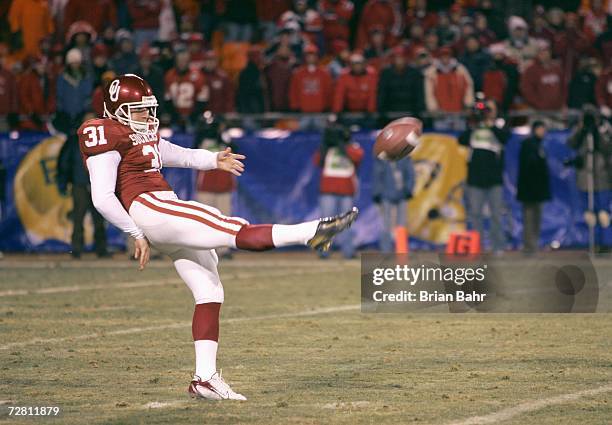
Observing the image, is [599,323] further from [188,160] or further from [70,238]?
[70,238]

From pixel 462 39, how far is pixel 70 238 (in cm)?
637

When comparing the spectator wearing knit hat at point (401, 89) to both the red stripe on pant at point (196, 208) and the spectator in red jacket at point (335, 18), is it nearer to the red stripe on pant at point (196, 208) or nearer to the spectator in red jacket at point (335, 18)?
the spectator in red jacket at point (335, 18)

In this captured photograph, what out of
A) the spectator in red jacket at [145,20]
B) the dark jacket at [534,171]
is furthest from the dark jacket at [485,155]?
the spectator in red jacket at [145,20]

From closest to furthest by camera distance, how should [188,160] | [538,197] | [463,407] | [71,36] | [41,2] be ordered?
[463,407] → [188,160] → [538,197] → [71,36] → [41,2]

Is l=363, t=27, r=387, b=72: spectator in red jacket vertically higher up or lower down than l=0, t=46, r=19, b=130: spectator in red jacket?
higher up

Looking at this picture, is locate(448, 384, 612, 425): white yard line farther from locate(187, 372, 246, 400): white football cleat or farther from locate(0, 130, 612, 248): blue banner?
locate(0, 130, 612, 248): blue banner

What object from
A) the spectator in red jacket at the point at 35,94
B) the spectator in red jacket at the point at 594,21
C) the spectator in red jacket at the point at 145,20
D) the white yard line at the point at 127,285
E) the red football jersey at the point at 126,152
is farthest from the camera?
the spectator in red jacket at the point at 145,20

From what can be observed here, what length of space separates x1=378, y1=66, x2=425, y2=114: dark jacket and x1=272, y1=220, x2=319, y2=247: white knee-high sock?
10.9 meters

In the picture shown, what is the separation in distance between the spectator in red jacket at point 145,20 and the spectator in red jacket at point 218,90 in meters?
3.12

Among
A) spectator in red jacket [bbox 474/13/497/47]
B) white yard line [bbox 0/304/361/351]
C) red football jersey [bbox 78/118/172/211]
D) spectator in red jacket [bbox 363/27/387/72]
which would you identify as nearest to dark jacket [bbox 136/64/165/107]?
spectator in red jacket [bbox 363/27/387/72]

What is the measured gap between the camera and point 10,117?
18.4 meters

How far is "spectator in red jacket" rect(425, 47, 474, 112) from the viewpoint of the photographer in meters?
17.8

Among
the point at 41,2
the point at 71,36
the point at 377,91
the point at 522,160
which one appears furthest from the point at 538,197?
the point at 41,2

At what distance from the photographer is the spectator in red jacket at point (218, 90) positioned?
18.4 metres
